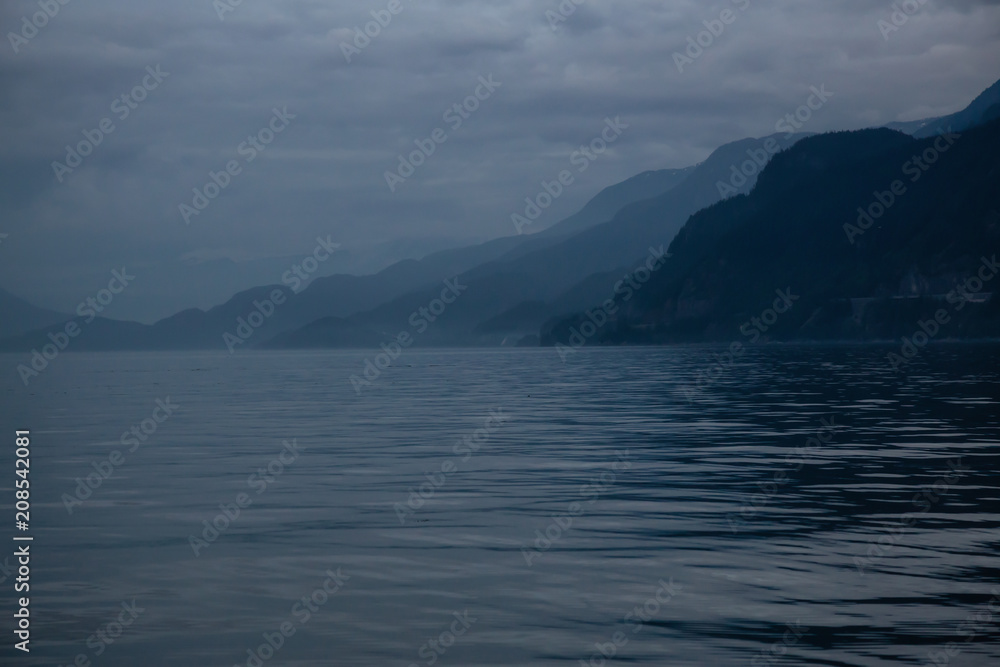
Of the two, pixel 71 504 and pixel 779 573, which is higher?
pixel 779 573

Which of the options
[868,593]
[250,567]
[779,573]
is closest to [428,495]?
[250,567]

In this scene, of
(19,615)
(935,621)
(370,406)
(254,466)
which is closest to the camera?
(935,621)

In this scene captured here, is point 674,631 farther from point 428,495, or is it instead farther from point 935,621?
point 428,495

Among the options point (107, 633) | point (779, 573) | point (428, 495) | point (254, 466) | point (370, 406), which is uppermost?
point (779, 573)

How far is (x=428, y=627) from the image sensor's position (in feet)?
48.4

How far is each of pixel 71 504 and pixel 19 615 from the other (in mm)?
11330

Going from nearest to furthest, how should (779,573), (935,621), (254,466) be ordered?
(935,621) < (779,573) < (254,466)

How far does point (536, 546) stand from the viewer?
20016 millimetres

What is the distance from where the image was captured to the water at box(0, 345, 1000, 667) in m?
14.1

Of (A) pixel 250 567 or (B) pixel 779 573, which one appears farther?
(A) pixel 250 567

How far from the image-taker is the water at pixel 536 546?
14094 mm

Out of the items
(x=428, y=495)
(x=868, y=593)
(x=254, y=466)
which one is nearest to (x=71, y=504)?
(x=254, y=466)

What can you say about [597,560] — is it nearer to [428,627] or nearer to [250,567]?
[428,627]

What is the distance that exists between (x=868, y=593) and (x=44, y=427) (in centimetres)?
4344
